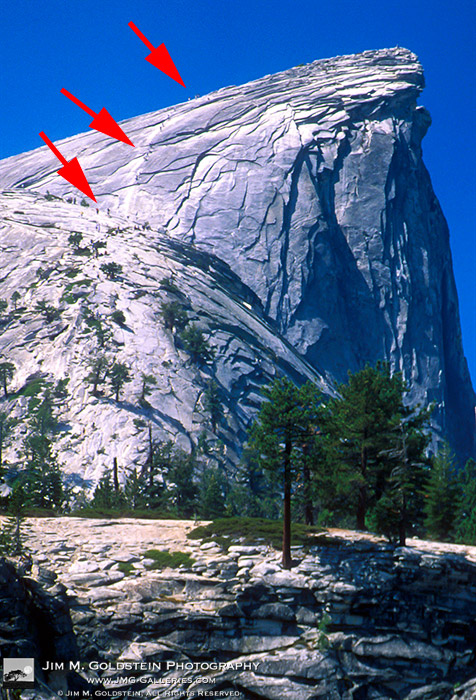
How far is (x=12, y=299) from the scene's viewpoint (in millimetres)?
125750

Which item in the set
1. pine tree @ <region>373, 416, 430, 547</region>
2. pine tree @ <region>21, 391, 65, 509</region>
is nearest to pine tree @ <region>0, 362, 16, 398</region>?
pine tree @ <region>21, 391, 65, 509</region>

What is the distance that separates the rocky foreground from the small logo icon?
833 mm

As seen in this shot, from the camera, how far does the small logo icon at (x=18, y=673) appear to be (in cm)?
2303

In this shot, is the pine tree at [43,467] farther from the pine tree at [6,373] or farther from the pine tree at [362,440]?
the pine tree at [362,440]

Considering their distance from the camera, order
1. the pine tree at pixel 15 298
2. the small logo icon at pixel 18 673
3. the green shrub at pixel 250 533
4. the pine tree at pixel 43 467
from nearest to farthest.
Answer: the small logo icon at pixel 18 673 → the green shrub at pixel 250 533 → the pine tree at pixel 43 467 → the pine tree at pixel 15 298

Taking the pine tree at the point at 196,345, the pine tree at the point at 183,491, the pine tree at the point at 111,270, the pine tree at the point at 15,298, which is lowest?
the pine tree at the point at 183,491

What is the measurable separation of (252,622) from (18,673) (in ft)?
41.7

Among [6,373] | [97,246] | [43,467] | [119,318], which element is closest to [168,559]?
[43,467]

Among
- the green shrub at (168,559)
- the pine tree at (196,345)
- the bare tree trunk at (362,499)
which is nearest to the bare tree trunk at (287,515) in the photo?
the green shrub at (168,559)

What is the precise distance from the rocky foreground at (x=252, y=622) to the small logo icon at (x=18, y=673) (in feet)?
2.73

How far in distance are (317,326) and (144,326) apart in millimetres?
76675

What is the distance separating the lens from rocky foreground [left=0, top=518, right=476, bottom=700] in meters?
29.2

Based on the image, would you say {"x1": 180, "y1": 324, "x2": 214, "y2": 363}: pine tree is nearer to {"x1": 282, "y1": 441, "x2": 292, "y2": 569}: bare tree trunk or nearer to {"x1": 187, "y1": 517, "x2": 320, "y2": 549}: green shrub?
{"x1": 187, "y1": 517, "x2": 320, "y2": 549}: green shrub

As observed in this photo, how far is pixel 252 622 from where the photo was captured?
107ft
